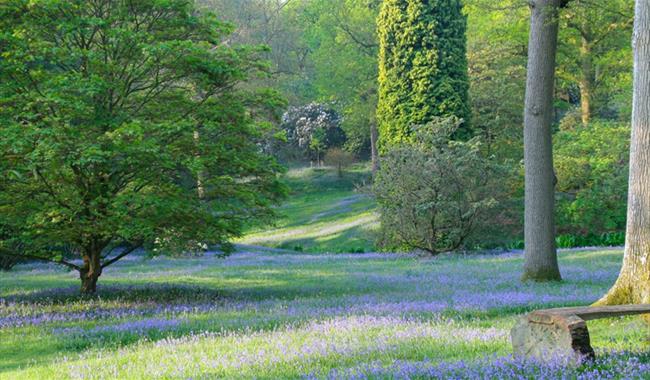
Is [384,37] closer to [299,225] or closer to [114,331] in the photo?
[299,225]

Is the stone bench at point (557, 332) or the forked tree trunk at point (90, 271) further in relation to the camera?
the forked tree trunk at point (90, 271)

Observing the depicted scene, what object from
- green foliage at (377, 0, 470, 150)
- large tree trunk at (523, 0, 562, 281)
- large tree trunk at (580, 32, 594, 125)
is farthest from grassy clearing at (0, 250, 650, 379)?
large tree trunk at (580, 32, 594, 125)

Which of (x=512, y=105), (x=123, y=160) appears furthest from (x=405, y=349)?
(x=512, y=105)

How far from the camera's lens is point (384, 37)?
1232 inches

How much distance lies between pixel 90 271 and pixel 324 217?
29627mm

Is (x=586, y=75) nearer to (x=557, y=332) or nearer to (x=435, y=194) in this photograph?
(x=435, y=194)

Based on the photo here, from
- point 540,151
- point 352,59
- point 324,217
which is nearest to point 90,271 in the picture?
point 540,151

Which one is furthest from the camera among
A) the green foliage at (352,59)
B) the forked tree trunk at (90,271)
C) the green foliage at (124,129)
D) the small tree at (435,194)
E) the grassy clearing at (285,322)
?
the green foliage at (352,59)

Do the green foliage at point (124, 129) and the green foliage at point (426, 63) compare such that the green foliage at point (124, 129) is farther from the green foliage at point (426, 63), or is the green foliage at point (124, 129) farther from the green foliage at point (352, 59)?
the green foliage at point (352, 59)

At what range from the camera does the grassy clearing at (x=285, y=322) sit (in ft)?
20.6

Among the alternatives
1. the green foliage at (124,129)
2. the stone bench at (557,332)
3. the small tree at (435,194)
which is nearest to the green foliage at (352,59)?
the small tree at (435,194)

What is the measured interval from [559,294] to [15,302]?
388 inches

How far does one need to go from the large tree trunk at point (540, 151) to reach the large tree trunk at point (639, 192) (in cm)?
510

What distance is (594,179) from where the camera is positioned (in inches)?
1089
